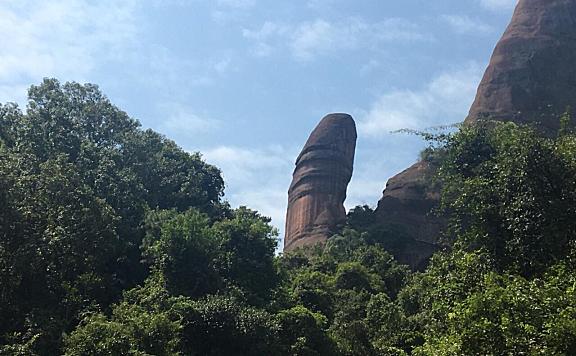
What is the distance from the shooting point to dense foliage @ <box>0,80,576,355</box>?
48.1 feet

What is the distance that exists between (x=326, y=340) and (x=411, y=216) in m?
19.2

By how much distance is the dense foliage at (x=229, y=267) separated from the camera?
14.7m

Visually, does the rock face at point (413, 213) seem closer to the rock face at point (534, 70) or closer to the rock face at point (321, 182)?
the rock face at point (321, 182)

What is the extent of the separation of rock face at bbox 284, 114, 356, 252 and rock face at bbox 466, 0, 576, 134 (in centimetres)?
866

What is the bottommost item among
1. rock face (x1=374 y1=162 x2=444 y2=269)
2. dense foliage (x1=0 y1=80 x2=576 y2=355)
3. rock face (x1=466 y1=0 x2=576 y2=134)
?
dense foliage (x1=0 y1=80 x2=576 y2=355)

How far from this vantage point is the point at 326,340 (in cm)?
2039

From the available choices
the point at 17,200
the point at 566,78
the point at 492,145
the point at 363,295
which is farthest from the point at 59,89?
the point at 566,78

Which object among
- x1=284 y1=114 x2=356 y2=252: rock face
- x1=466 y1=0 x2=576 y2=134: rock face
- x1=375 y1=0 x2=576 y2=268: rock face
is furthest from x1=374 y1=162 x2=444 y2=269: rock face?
x1=466 y1=0 x2=576 y2=134: rock face

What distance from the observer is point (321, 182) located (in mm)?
44594

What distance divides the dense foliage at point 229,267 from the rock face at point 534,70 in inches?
547

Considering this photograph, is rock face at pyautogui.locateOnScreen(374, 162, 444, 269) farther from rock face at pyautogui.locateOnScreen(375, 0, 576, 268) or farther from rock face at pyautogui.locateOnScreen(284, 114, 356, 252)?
rock face at pyautogui.locateOnScreen(284, 114, 356, 252)

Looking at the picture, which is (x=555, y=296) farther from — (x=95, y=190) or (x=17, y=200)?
(x=95, y=190)

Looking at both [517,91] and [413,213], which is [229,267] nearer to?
[413,213]

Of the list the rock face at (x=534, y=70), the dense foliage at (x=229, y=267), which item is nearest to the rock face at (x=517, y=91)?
the rock face at (x=534, y=70)
